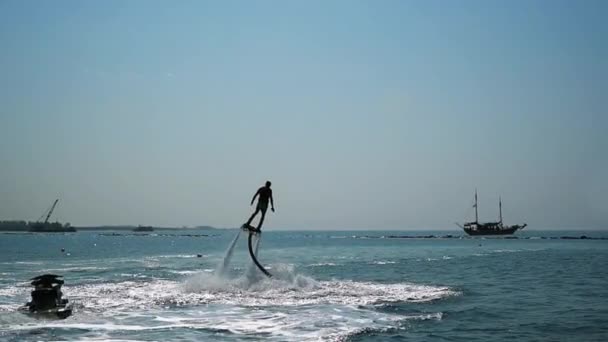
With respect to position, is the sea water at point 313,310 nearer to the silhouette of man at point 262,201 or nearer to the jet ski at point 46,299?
the jet ski at point 46,299

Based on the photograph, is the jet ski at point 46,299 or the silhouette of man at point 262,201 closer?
the jet ski at point 46,299

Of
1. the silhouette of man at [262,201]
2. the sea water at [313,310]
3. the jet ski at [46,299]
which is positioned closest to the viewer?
the sea water at [313,310]

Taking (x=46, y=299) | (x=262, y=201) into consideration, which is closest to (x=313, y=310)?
(x=262, y=201)

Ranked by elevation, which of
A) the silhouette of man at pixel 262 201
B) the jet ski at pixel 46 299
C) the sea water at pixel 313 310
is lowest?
the sea water at pixel 313 310

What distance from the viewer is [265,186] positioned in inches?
1176

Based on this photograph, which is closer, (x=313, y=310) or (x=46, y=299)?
(x=46, y=299)

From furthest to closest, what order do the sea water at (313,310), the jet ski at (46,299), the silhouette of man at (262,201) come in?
1. the silhouette of man at (262,201)
2. the jet ski at (46,299)
3. the sea water at (313,310)

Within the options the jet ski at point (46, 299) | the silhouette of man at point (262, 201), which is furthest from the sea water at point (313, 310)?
the silhouette of man at point (262, 201)

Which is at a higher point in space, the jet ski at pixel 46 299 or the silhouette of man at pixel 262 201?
the silhouette of man at pixel 262 201

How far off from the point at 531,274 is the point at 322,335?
104ft

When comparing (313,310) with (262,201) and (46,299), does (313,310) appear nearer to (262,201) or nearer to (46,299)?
(262,201)

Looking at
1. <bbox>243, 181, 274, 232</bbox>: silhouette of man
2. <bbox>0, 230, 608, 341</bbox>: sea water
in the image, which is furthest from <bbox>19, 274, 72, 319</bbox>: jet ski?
<bbox>243, 181, 274, 232</bbox>: silhouette of man

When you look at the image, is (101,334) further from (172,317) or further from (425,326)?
(425,326)

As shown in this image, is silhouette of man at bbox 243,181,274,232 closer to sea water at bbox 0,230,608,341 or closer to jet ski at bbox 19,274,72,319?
sea water at bbox 0,230,608,341
